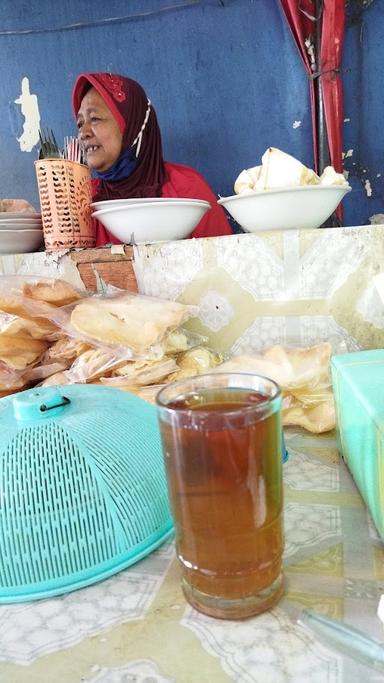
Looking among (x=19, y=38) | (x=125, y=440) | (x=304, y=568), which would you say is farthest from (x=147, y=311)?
(x=19, y=38)

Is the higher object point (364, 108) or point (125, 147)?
point (364, 108)

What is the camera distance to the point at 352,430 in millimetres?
679

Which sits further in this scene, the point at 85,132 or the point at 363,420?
the point at 85,132

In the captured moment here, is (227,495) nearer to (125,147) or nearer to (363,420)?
(363,420)

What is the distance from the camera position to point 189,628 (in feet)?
1.58

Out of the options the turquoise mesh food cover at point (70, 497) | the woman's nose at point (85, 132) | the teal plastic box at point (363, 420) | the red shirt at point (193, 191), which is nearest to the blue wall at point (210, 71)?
the red shirt at point (193, 191)

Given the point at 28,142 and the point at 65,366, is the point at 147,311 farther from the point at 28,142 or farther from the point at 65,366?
the point at 28,142

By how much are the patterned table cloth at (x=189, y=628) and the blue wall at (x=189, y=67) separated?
2.89 m

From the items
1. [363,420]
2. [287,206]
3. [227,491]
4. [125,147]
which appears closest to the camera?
[227,491]

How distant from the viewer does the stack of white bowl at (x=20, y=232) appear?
1.21m

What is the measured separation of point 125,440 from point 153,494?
77 mm

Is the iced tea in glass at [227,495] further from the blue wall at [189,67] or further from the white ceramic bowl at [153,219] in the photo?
the blue wall at [189,67]

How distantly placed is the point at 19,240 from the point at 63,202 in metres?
0.18

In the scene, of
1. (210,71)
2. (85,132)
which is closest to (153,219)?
(85,132)
